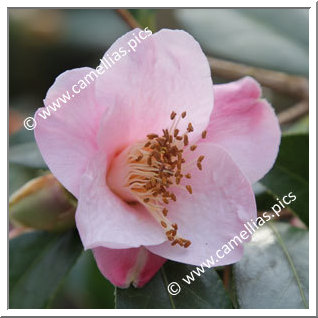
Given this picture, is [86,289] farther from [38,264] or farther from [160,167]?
[160,167]

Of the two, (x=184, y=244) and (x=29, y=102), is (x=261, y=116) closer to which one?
(x=184, y=244)

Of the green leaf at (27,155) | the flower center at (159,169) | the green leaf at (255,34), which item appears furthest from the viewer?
the green leaf at (255,34)

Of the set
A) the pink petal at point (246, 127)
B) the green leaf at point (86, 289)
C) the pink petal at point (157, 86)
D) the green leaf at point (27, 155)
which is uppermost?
the pink petal at point (157, 86)

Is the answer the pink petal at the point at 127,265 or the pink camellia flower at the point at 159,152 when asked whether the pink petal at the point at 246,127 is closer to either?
the pink camellia flower at the point at 159,152

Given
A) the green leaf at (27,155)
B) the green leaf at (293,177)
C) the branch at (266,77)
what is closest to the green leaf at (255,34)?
the branch at (266,77)

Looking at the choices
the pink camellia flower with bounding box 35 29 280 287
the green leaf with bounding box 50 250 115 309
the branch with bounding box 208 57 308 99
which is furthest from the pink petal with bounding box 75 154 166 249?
the branch with bounding box 208 57 308 99
